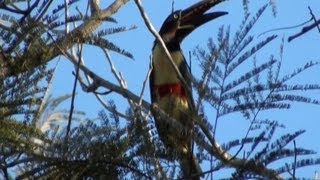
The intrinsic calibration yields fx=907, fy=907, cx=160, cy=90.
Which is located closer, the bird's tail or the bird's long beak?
the bird's tail

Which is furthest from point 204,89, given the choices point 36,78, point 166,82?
point 166,82

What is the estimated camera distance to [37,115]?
9.66 ft

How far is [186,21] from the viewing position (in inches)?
225

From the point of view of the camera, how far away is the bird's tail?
270 centimetres

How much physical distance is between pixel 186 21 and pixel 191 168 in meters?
3.08

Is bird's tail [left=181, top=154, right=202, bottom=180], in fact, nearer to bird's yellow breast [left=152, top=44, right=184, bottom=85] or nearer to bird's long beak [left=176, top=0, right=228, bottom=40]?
bird's long beak [left=176, top=0, right=228, bottom=40]

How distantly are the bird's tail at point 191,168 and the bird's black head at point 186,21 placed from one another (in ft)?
7.55

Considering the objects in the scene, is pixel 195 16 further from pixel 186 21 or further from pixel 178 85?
pixel 178 85

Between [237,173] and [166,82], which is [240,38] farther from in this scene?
[166,82]

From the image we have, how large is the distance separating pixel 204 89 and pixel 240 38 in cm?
21

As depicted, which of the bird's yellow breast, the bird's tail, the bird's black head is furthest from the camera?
the bird's yellow breast

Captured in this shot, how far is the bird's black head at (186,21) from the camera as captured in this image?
5.34 metres

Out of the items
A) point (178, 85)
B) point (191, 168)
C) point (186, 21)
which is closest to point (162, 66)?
point (186, 21)

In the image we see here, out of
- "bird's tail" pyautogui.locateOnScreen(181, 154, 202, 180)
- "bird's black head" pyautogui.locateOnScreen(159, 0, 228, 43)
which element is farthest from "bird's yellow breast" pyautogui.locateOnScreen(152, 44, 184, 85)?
"bird's tail" pyautogui.locateOnScreen(181, 154, 202, 180)
